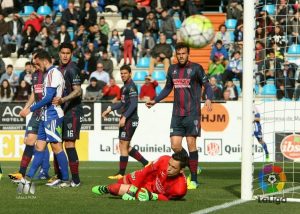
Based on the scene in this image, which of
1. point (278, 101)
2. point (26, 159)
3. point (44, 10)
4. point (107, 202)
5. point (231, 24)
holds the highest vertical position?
point (44, 10)

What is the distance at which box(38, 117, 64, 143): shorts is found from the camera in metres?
13.4

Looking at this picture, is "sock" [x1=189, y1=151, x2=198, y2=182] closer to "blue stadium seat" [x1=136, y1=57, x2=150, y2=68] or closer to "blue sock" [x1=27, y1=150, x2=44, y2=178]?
"blue sock" [x1=27, y1=150, x2=44, y2=178]

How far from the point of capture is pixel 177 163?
11406 mm

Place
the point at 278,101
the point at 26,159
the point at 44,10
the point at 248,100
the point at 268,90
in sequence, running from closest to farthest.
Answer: the point at 248,100, the point at 26,159, the point at 278,101, the point at 268,90, the point at 44,10

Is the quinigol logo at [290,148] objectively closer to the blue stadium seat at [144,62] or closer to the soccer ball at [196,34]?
the soccer ball at [196,34]

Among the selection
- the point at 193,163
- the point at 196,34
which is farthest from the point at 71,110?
the point at 196,34

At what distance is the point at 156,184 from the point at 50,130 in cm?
222

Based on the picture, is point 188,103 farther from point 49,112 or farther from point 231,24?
point 231,24

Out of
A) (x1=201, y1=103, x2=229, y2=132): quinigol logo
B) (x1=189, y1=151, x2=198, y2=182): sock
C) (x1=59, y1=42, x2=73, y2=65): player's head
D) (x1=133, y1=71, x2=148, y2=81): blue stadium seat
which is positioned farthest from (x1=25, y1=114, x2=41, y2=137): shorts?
(x1=133, y1=71, x2=148, y2=81): blue stadium seat

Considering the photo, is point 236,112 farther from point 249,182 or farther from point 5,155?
point 249,182

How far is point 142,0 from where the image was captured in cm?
3167

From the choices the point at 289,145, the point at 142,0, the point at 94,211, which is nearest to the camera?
the point at 94,211

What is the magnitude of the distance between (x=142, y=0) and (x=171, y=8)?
46.1 inches

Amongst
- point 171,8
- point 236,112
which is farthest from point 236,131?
point 171,8
